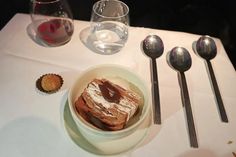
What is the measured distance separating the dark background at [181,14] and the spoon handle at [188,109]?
563mm

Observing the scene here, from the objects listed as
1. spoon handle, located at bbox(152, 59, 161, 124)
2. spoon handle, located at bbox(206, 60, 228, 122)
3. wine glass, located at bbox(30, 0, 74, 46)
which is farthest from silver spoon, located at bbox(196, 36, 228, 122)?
wine glass, located at bbox(30, 0, 74, 46)

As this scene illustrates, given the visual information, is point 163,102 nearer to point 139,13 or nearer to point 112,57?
point 112,57

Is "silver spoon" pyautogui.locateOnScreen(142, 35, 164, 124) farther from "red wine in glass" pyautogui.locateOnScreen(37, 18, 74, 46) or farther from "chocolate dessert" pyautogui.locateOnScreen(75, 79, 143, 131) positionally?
"red wine in glass" pyautogui.locateOnScreen(37, 18, 74, 46)

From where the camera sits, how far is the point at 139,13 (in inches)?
46.2

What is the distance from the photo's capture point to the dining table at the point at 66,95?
0.49 meters

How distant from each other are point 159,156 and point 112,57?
0.28 m

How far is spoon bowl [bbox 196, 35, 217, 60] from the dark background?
44 cm

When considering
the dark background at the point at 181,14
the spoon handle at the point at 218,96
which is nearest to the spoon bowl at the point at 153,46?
the spoon handle at the point at 218,96

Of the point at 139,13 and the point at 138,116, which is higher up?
the point at 138,116

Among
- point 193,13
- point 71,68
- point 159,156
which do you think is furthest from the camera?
point 193,13

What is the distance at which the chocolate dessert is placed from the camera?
1.55ft

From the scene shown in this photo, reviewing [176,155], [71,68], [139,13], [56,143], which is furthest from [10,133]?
[139,13]

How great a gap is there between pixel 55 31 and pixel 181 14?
2.14 feet

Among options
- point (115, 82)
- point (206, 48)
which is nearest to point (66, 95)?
point (115, 82)
